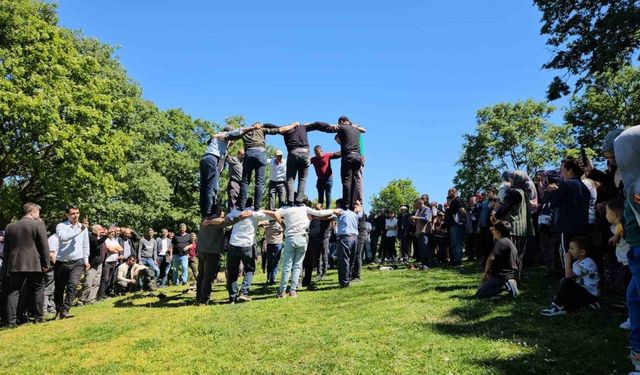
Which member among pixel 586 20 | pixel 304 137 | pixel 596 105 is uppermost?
pixel 596 105

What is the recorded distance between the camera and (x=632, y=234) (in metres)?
3.74

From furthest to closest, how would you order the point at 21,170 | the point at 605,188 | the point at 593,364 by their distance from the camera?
the point at 21,170 < the point at 605,188 < the point at 593,364

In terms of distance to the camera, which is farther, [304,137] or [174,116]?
[174,116]

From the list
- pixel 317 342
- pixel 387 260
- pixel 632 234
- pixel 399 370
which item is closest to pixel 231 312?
pixel 317 342

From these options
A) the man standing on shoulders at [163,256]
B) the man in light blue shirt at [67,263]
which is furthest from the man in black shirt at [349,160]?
the man standing on shoulders at [163,256]

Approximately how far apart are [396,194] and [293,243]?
7241 centimetres

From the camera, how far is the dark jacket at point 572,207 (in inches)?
269

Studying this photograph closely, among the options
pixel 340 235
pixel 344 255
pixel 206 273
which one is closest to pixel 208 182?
Result: pixel 206 273

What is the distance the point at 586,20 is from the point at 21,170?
28576 millimetres

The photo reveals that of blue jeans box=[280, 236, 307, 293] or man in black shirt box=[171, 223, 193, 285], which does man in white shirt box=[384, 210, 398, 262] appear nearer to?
man in black shirt box=[171, 223, 193, 285]

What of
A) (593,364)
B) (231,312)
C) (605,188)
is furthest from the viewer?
(231,312)

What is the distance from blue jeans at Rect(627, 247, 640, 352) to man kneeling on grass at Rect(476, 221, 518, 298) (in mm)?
3432

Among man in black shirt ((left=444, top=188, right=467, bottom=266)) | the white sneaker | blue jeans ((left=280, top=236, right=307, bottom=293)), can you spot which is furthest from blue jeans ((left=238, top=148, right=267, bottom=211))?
the white sneaker

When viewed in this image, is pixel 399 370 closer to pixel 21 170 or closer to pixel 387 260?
pixel 387 260
